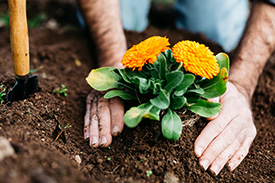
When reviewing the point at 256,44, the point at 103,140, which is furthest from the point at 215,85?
the point at 256,44

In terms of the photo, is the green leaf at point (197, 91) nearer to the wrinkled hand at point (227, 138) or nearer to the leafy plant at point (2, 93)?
the wrinkled hand at point (227, 138)

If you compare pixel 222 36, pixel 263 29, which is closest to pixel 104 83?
pixel 263 29

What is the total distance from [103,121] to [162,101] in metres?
0.53

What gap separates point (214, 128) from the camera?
1.86 meters

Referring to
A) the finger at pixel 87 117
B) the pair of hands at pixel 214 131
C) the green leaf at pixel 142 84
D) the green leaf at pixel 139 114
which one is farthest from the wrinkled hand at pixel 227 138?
the finger at pixel 87 117

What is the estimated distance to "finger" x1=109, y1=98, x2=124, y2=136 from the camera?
1802 millimetres

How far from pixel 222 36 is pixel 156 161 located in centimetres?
281

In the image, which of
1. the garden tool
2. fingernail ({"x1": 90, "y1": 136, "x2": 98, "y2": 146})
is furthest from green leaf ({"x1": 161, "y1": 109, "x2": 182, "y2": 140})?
the garden tool

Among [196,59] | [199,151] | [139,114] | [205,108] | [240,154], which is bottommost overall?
[240,154]

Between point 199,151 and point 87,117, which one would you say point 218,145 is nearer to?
point 199,151

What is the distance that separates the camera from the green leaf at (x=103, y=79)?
71.6 inches

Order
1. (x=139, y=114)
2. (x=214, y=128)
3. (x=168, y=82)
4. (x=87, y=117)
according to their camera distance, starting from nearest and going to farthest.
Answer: (x=139, y=114)
(x=168, y=82)
(x=214, y=128)
(x=87, y=117)

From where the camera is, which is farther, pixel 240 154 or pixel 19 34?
pixel 240 154

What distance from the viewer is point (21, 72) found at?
1775 mm
